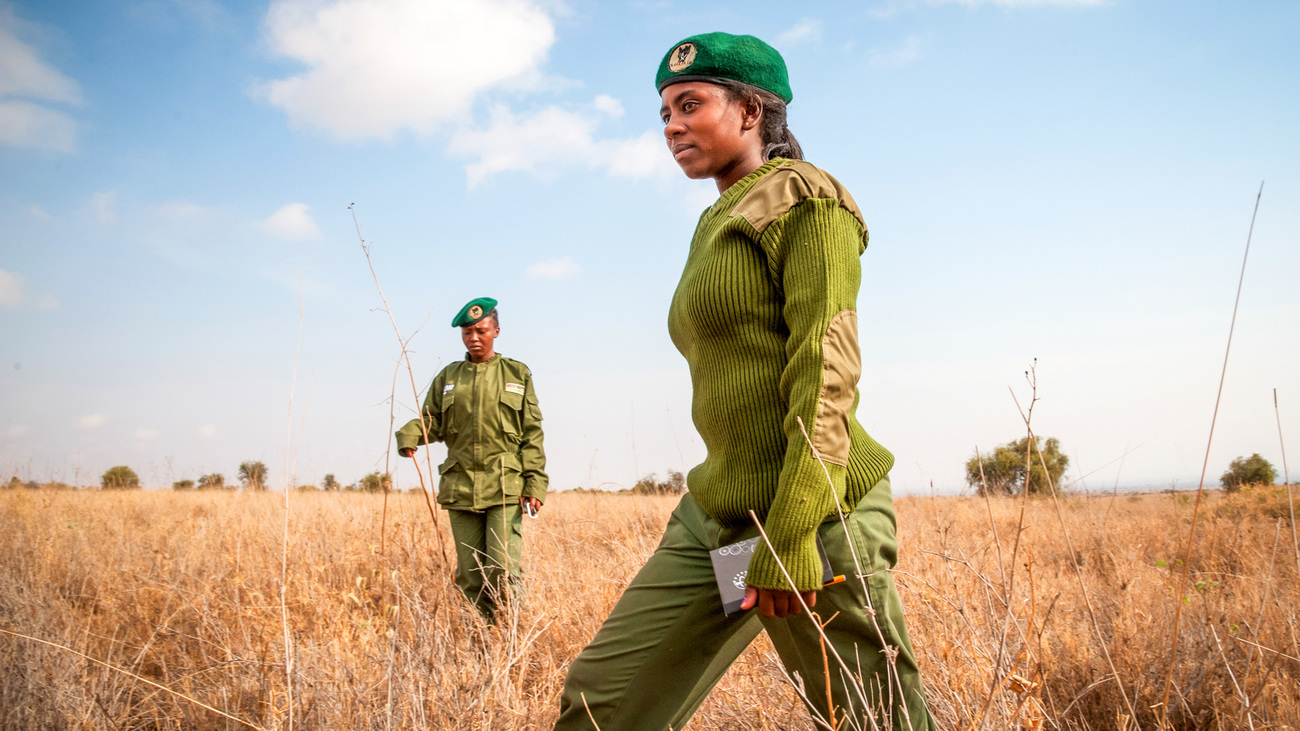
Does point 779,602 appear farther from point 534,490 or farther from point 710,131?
point 534,490

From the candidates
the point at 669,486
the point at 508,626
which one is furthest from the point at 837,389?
the point at 669,486

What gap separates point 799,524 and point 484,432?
11.3 feet

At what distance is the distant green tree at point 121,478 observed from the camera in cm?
1328

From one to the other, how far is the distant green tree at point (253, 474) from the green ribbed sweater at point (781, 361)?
9.05m

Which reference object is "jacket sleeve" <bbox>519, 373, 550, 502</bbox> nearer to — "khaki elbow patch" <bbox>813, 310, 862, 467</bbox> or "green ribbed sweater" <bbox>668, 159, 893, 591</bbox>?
"green ribbed sweater" <bbox>668, 159, 893, 591</bbox>

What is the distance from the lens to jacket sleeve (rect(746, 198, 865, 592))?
1.27 m

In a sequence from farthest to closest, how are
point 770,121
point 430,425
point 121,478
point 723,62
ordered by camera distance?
point 121,478 < point 430,425 < point 770,121 < point 723,62

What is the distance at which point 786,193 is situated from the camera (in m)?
1.39

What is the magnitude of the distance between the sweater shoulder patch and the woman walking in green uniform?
10.3 feet

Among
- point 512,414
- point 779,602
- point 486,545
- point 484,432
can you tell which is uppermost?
point 512,414

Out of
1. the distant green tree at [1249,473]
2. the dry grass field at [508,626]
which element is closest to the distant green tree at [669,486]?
the dry grass field at [508,626]

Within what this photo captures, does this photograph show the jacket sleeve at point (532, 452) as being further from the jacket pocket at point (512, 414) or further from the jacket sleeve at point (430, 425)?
the jacket sleeve at point (430, 425)

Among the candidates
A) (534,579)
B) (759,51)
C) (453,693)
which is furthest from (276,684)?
(759,51)

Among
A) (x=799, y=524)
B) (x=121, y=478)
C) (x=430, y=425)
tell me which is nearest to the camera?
(x=799, y=524)
